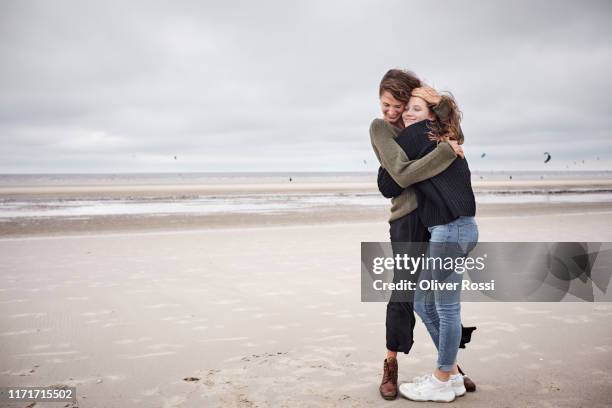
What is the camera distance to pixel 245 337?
4082 millimetres

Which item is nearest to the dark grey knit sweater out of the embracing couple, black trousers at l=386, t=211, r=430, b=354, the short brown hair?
the embracing couple

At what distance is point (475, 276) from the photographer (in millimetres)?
6297

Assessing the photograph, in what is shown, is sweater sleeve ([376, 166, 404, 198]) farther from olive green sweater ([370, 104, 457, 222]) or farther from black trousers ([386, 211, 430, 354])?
black trousers ([386, 211, 430, 354])

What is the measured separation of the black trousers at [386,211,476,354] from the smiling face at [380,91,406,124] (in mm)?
625

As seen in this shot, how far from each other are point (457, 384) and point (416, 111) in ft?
5.99

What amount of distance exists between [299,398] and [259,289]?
9.58ft

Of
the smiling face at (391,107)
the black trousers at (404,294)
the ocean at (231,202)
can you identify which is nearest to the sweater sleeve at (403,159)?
the smiling face at (391,107)

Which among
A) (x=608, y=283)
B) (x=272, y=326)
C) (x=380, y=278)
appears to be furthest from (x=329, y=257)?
(x=608, y=283)

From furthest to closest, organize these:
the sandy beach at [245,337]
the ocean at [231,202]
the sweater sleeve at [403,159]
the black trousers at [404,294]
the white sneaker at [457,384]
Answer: the ocean at [231,202]
the sandy beach at [245,337]
the white sneaker at [457,384]
the black trousers at [404,294]
the sweater sleeve at [403,159]

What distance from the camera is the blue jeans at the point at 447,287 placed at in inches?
100

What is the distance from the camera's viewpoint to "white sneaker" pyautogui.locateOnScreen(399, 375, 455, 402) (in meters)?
2.80

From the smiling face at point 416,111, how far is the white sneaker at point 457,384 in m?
1.71

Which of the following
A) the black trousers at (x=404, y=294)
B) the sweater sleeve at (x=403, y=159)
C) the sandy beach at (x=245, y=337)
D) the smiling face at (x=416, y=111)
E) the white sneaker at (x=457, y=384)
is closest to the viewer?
the sweater sleeve at (x=403, y=159)

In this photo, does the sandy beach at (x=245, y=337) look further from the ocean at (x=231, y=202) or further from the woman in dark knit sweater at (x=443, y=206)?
the ocean at (x=231, y=202)
